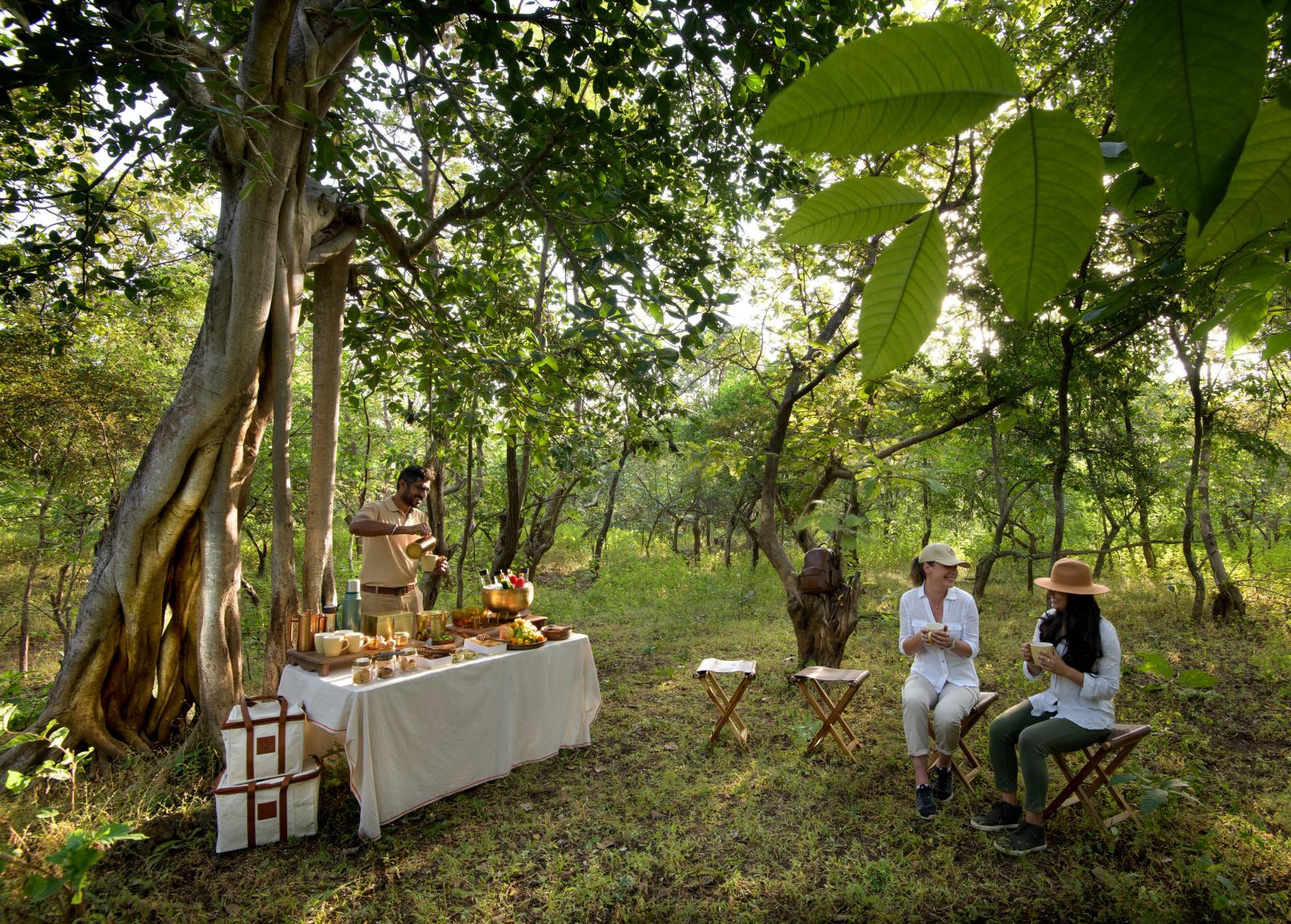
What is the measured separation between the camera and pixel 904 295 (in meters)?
0.39

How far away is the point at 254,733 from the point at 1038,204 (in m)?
3.92

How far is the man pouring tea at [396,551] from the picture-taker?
169 inches

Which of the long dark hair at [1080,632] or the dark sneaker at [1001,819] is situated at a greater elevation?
the long dark hair at [1080,632]

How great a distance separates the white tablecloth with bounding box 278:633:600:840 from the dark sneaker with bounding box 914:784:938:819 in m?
2.18

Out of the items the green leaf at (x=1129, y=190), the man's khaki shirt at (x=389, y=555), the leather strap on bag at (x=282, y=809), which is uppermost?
the green leaf at (x=1129, y=190)

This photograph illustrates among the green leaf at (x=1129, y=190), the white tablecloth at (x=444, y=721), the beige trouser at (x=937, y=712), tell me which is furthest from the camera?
the beige trouser at (x=937, y=712)

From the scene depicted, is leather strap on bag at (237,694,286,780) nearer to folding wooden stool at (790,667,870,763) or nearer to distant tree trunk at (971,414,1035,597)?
folding wooden stool at (790,667,870,763)

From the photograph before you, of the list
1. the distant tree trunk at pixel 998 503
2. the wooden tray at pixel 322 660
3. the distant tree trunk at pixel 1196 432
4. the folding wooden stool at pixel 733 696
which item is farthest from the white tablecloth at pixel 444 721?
the distant tree trunk at pixel 1196 432

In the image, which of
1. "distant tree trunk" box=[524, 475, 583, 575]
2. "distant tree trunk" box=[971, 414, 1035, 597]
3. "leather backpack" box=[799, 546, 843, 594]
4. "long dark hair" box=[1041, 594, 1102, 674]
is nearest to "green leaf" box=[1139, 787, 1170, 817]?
"long dark hair" box=[1041, 594, 1102, 674]

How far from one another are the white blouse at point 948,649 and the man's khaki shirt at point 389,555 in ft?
10.8

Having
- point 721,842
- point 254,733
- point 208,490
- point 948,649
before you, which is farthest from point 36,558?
point 948,649

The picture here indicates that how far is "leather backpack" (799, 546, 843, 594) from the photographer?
17.6ft

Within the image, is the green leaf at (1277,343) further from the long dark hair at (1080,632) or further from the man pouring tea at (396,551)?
the man pouring tea at (396,551)

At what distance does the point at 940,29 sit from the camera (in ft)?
1.01
